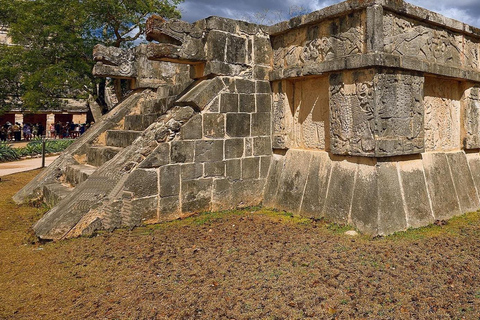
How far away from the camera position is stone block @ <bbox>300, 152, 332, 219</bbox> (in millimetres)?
4953

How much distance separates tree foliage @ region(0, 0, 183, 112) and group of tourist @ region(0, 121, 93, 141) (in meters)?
7.91

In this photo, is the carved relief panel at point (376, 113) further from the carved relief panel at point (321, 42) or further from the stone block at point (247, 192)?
the stone block at point (247, 192)

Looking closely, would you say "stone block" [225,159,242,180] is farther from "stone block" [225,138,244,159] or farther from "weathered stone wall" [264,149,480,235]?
"weathered stone wall" [264,149,480,235]

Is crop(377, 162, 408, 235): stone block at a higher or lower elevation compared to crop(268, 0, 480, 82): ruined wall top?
lower

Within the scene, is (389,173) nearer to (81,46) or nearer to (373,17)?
(373,17)

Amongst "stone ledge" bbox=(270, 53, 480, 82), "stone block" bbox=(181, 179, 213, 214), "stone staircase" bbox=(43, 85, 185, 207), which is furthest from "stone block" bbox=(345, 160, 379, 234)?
"stone staircase" bbox=(43, 85, 185, 207)

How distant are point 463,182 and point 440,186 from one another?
2.35 feet

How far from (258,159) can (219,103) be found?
1.13 meters

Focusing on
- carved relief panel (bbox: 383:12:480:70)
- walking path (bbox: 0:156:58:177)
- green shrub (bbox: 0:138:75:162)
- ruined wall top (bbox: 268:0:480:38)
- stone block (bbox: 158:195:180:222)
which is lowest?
stone block (bbox: 158:195:180:222)

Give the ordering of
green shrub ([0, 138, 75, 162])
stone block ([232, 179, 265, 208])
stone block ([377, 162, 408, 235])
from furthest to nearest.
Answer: green shrub ([0, 138, 75, 162]) < stone block ([232, 179, 265, 208]) < stone block ([377, 162, 408, 235])

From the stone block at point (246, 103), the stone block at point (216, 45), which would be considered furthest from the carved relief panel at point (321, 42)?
the stone block at point (216, 45)

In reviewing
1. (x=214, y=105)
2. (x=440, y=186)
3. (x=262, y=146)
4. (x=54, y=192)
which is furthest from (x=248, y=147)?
(x=54, y=192)

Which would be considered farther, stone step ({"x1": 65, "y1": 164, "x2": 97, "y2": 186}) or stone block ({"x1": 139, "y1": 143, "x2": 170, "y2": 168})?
stone step ({"x1": 65, "y1": 164, "x2": 97, "y2": 186})

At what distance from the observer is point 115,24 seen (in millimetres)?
16641
